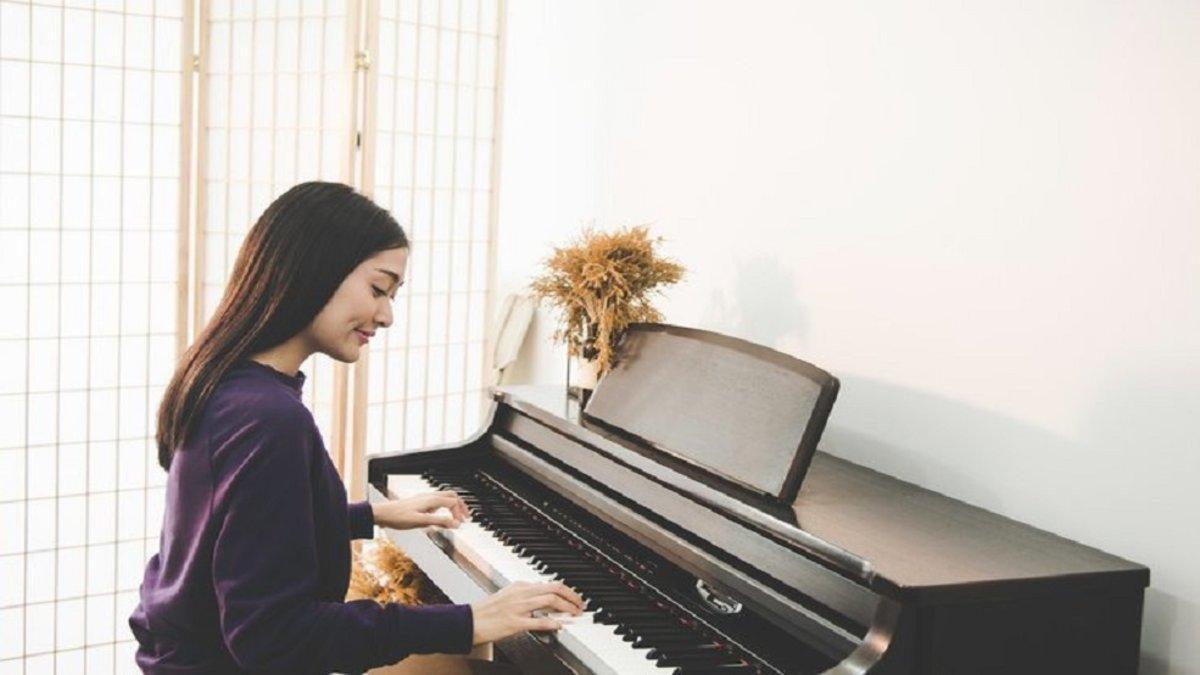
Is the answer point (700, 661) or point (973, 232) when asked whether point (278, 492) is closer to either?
point (700, 661)

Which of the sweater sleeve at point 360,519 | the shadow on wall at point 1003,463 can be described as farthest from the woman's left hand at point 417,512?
the shadow on wall at point 1003,463

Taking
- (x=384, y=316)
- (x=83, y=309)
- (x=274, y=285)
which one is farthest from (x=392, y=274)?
(x=83, y=309)

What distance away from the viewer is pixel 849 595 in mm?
1606

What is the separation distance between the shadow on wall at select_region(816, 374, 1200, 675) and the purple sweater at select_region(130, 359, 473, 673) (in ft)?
3.37

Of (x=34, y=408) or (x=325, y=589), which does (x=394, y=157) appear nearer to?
(x=34, y=408)

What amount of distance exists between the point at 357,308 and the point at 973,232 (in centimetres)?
117

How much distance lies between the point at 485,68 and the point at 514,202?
477mm

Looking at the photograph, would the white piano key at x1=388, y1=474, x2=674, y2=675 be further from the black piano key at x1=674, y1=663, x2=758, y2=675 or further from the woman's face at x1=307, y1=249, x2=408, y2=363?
the woman's face at x1=307, y1=249, x2=408, y2=363

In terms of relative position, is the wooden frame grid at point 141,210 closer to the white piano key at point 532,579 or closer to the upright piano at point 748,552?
the white piano key at point 532,579

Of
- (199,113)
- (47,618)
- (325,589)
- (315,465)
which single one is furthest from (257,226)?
(47,618)

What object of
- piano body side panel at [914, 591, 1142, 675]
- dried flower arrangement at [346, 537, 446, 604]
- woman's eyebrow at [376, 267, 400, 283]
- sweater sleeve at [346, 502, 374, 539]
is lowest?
dried flower arrangement at [346, 537, 446, 604]

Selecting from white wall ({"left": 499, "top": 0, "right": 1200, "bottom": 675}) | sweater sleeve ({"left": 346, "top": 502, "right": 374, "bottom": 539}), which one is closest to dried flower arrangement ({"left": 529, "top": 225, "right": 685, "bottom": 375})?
white wall ({"left": 499, "top": 0, "right": 1200, "bottom": 675})

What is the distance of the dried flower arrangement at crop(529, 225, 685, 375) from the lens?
2.57 meters

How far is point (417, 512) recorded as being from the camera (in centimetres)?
222
